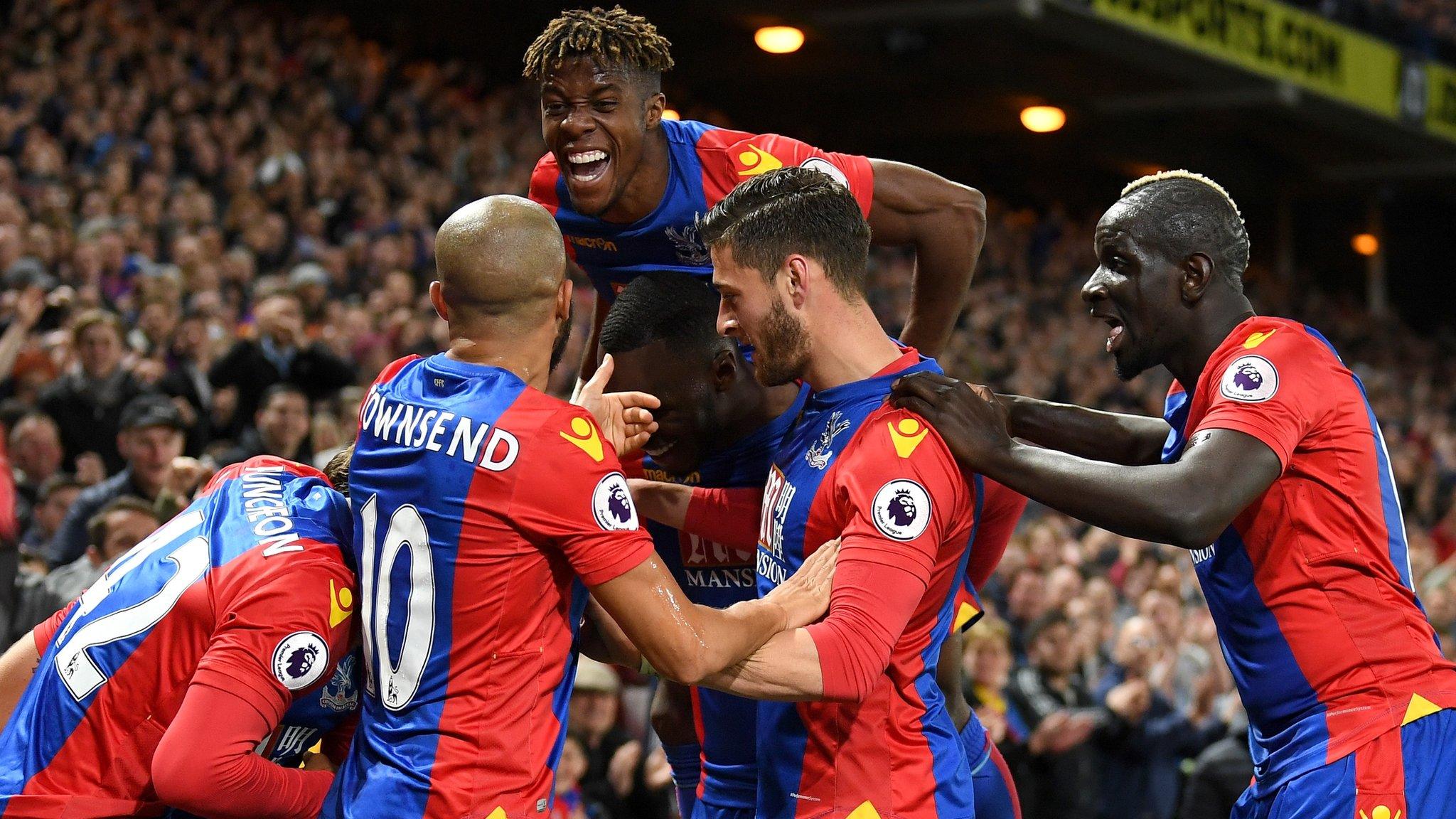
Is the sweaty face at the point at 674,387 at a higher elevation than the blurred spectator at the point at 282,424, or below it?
higher

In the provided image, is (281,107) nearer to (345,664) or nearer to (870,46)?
(870,46)

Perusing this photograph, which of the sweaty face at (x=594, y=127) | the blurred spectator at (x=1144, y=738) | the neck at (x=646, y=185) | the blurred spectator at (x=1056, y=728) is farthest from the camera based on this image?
the blurred spectator at (x=1144, y=738)

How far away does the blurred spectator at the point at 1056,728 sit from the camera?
8.45 meters

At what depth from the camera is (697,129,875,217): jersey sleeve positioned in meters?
4.49

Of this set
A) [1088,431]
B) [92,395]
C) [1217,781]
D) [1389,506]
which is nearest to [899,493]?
[1088,431]

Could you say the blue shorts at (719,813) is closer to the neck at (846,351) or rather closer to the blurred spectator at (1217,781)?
the neck at (846,351)

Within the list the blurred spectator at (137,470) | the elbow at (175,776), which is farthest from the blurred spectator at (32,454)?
the elbow at (175,776)

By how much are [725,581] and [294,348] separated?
524 cm

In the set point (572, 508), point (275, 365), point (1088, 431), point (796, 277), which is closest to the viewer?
point (572, 508)

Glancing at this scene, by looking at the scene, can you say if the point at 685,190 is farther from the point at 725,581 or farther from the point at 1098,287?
the point at 1098,287

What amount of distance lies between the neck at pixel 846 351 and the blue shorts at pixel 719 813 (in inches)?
50.9

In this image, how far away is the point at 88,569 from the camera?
19.3 feet

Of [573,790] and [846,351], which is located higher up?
[846,351]

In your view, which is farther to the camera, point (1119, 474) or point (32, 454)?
point (32, 454)
